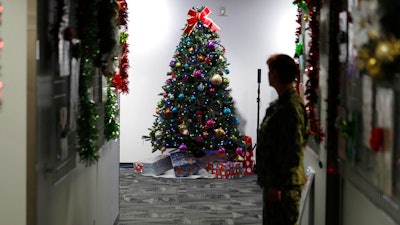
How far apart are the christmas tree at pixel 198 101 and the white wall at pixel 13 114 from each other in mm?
5297

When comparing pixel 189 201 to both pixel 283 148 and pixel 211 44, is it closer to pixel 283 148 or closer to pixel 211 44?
pixel 211 44

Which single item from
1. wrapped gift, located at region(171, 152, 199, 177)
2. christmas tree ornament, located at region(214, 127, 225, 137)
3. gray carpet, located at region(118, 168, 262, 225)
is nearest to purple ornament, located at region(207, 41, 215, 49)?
christmas tree ornament, located at region(214, 127, 225, 137)

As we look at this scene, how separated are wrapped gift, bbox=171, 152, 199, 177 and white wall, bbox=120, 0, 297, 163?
1065mm

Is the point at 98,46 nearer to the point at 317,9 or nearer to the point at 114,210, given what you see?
the point at 317,9

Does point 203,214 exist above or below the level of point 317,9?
below

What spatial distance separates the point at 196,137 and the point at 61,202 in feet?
17.2

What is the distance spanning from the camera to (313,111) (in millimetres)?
4152

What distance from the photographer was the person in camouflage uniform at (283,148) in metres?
3.43

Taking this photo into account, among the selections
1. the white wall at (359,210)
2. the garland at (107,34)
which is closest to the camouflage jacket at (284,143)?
the white wall at (359,210)

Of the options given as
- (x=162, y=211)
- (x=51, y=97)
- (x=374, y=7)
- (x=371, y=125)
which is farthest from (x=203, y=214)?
(x=374, y=7)

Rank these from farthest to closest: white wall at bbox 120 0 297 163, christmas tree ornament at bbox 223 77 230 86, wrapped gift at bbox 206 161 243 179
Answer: white wall at bbox 120 0 297 163 → christmas tree ornament at bbox 223 77 230 86 → wrapped gift at bbox 206 161 243 179

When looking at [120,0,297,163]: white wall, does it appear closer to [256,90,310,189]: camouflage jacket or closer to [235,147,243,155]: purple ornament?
[235,147,243,155]: purple ornament

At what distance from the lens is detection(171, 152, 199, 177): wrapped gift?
337 inches

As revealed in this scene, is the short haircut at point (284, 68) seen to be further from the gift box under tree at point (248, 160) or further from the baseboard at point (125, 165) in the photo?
the baseboard at point (125, 165)
